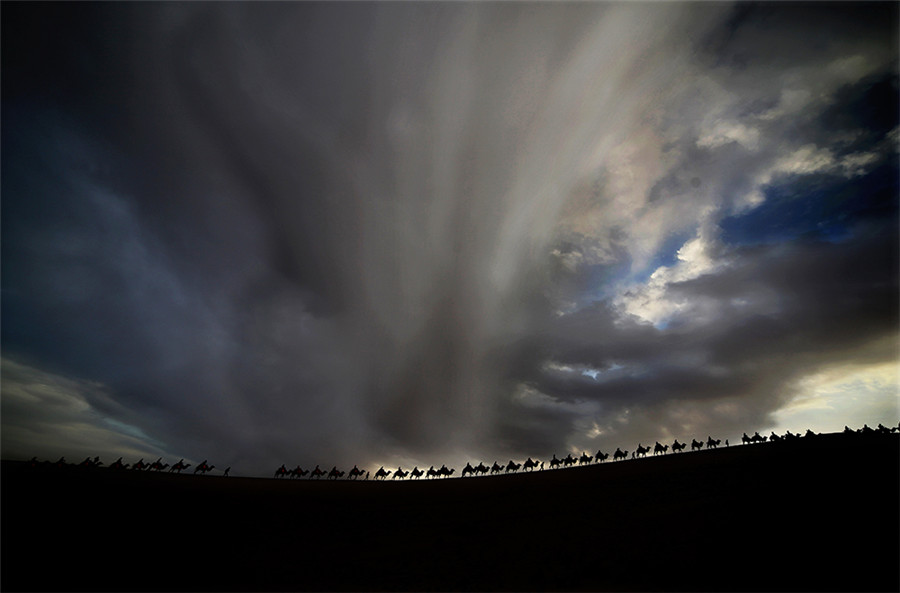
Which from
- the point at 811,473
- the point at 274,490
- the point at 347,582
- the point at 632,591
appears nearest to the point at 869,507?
the point at 811,473

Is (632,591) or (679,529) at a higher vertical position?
(679,529)

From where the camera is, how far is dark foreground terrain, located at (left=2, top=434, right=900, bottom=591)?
1521cm

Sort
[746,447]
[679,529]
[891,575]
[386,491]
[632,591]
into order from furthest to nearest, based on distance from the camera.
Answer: [386,491]
[746,447]
[679,529]
[632,591]
[891,575]

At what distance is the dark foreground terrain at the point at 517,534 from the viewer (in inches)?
599

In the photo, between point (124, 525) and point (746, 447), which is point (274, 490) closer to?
point (124, 525)

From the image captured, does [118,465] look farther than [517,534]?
Yes

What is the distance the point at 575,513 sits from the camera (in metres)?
24.0

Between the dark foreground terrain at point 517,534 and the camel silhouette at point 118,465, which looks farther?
the camel silhouette at point 118,465

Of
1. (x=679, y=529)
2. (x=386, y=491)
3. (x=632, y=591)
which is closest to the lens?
(x=632, y=591)

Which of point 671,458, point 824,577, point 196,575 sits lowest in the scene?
point 196,575

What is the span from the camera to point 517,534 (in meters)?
21.9

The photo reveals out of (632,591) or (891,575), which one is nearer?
(891,575)

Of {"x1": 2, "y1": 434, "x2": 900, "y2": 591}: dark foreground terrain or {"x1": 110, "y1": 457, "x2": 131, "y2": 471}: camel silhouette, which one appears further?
{"x1": 110, "y1": 457, "x2": 131, "y2": 471}: camel silhouette

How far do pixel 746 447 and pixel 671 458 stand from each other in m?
7.69
